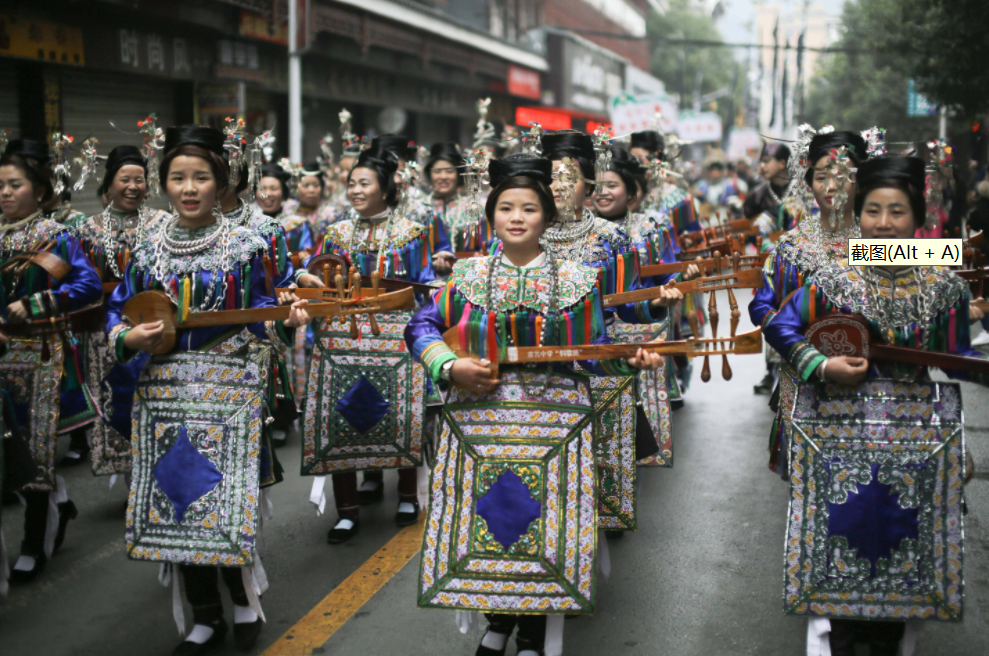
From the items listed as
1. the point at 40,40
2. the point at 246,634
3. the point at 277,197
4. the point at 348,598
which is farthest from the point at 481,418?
the point at 40,40

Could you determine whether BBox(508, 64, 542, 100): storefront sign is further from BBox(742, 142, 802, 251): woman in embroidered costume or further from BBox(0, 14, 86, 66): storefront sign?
BBox(742, 142, 802, 251): woman in embroidered costume

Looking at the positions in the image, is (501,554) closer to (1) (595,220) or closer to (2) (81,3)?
(1) (595,220)

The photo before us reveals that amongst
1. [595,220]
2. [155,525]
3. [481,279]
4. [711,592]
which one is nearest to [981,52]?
[595,220]

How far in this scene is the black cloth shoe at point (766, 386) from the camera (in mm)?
8596

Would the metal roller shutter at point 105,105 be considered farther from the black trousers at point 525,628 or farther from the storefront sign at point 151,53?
the black trousers at point 525,628

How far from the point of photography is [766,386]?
341 inches

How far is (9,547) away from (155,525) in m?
1.75

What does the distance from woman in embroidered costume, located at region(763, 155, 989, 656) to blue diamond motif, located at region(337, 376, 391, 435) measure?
236cm

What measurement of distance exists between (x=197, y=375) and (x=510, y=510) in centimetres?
134

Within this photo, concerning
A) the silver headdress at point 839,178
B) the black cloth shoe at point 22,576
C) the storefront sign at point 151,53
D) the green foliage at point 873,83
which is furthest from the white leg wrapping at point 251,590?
the green foliage at point 873,83

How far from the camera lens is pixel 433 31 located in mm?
20047

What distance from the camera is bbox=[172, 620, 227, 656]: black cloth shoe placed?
377 cm

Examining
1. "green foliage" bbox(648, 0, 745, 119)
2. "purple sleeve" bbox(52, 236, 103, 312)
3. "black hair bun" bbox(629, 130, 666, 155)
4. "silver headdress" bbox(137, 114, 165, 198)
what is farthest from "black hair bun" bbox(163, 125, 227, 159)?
"green foliage" bbox(648, 0, 745, 119)

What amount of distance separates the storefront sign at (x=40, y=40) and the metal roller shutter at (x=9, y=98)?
311 millimetres
